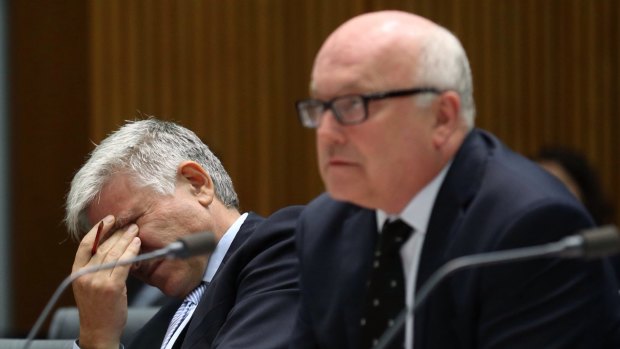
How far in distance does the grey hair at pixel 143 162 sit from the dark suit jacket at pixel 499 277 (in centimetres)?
92

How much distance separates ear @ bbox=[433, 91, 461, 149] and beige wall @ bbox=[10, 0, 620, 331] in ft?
10.8

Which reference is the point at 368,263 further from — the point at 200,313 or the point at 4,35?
the point at 4,35

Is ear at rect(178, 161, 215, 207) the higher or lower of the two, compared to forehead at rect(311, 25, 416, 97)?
lower

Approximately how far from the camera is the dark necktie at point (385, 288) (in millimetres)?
2086

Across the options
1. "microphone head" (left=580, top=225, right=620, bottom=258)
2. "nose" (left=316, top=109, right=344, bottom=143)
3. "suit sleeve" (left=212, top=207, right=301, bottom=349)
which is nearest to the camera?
"microphone head" (left=580, top=225, right=620, bottom=258)

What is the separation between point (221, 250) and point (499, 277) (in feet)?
3.90

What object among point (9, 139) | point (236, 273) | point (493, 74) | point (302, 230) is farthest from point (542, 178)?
point (9, 139)

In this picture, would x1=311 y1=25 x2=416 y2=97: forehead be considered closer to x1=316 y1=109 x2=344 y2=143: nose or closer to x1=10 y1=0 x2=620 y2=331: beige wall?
x1=316 y1=109 x2=344 y2=143: nose

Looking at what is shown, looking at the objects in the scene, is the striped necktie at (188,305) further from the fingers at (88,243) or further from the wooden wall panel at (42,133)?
the wooden wall panel at (42,133)

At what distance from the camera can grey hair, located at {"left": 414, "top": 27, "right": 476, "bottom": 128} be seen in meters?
1.99

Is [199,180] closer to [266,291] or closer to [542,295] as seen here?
[266,291]

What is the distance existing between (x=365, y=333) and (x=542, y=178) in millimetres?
412

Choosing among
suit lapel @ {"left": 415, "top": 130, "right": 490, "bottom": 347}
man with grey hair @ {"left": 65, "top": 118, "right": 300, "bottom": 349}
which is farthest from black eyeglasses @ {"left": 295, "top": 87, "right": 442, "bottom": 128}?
man with grey hair @ {"left": 65, "top": 118, "right": 300, "bottom": 349}

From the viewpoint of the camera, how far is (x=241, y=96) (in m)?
5.36
